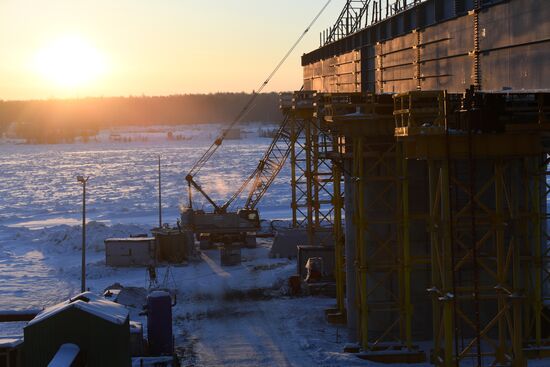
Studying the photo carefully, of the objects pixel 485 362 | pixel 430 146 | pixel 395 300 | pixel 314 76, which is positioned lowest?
pixel 485 362

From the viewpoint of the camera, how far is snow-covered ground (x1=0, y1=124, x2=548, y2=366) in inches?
808

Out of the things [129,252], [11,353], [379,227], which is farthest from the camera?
[129,252]

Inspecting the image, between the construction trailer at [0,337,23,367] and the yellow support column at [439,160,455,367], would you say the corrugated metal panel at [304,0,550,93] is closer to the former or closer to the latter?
the yellow support column at [439,160,455,367]

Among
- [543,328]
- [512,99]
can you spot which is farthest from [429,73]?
[543,328]

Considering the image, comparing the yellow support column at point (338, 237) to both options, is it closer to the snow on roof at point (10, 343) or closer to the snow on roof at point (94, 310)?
the snow on roof at point (94, 310)

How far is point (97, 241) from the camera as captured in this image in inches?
1492

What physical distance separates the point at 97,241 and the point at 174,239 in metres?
5.46

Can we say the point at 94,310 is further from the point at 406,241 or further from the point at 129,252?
the point at 129,252

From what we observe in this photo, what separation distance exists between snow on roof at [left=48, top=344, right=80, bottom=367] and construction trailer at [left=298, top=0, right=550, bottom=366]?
245 inches

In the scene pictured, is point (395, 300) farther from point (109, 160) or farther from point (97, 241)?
point (109, 160)

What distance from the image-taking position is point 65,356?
47.3 ft

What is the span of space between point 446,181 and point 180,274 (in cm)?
1866

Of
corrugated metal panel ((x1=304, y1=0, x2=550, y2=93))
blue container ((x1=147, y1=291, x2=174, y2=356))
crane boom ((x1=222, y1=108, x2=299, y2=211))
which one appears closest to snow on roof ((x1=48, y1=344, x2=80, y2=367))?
blue container ((x1=147, y1=291, x2=174, y2=356))

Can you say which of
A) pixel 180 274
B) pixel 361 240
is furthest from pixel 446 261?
pixel 180 274
